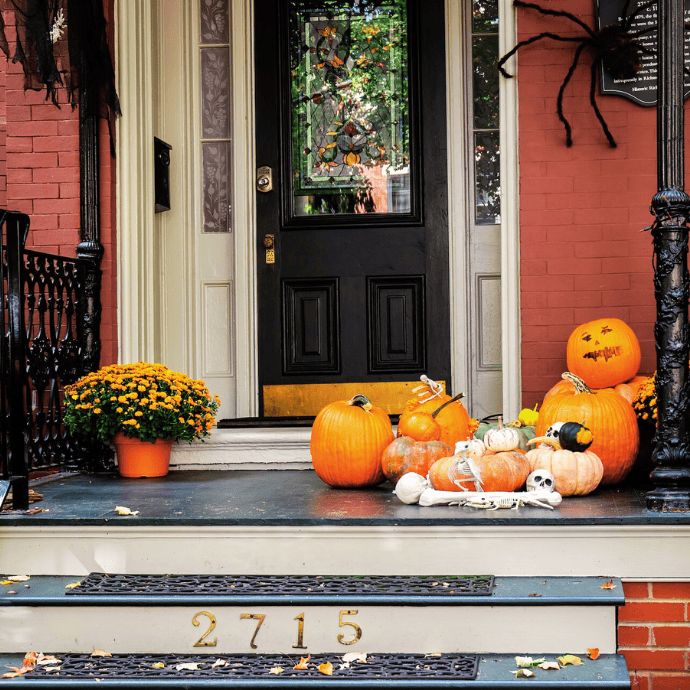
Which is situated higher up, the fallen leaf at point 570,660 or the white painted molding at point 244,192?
the white painted molding at point 244,192

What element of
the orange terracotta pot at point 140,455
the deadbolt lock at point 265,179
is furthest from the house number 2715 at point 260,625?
the deadbolt lock at point 265,179

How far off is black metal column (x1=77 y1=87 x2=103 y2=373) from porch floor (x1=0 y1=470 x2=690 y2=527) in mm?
740

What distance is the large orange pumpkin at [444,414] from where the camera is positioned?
3391 millimetres

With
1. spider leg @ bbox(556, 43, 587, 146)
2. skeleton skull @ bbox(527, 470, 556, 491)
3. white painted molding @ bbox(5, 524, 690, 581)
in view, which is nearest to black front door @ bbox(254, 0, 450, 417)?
spider leg @ bbox(556, 43, 587, 146)

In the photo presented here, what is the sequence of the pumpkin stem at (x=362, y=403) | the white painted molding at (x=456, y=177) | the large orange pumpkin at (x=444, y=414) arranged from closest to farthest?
the pumpkin stem at (x=362, y=403)
the large orange pumpkin at (x=444, y=414)
the white painted molding at (x=456, y=177)

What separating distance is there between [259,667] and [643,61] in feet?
10.3

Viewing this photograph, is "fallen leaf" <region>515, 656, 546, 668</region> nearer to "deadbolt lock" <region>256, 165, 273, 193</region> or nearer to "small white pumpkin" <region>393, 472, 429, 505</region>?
"small white pumpkin" <region>393, 472, 429, 505</region>

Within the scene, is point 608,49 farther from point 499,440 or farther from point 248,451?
point 248,451

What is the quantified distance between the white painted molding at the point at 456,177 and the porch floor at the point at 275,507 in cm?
128

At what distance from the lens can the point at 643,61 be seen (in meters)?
3.84

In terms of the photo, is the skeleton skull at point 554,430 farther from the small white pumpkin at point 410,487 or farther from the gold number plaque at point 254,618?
the gold number plaque at point 254,618

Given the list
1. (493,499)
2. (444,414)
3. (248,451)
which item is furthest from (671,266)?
(248,451)

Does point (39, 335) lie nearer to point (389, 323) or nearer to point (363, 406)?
point (363, 406)

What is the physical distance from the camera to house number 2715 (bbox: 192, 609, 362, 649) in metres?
2.40
